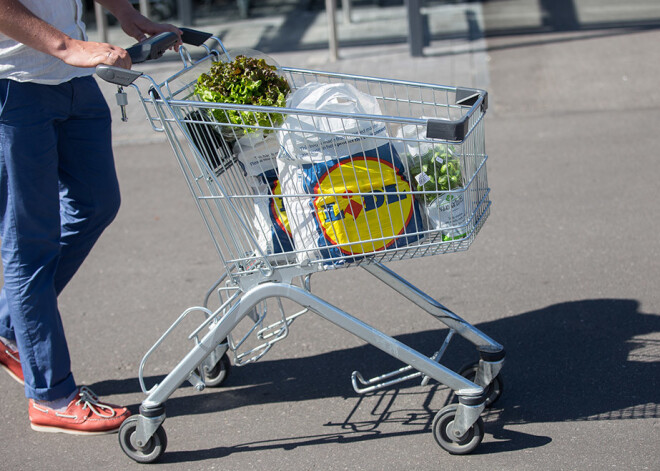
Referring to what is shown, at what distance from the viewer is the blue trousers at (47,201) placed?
9.95 feet

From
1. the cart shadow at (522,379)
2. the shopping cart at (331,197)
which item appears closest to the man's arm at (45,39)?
the shopping cart at (331,197)

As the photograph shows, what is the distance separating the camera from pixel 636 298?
4.05 meters

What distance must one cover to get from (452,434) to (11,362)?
203cm

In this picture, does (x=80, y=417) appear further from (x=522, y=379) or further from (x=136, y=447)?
(x=522, y=379)

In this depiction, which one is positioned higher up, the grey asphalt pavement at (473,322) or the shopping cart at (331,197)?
the shopping cart at (331,197)

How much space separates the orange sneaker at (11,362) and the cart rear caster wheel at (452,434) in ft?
6.31

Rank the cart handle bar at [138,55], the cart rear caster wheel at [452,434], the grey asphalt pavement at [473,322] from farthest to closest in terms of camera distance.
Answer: the grey asphalt pavement at [473,322] → the cart rear caster wheel at [452,434] → the cart handle bar at [138,55]

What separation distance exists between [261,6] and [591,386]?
11.1 m

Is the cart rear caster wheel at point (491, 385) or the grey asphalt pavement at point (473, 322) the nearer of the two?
the grey asphalt pavement at point (473, 322)

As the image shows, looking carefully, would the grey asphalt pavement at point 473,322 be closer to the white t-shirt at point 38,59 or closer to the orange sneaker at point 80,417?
the orange sneaker at point 80,417

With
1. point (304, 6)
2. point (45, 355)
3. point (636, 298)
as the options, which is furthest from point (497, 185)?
point (304, 6)

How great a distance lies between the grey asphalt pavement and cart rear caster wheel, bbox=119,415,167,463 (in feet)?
0.22

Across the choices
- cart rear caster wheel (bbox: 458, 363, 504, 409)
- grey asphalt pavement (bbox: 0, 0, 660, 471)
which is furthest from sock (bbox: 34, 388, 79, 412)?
cart rear caster wheel (bbox: 458, 363, 504, 409)

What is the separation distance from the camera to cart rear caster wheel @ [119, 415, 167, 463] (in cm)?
306
